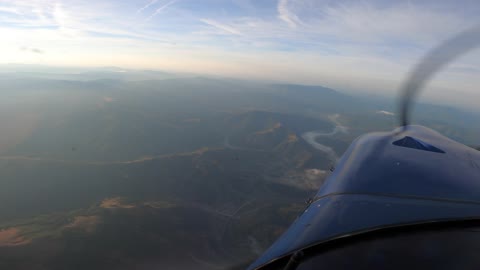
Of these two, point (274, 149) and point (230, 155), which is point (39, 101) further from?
point (274, 149)

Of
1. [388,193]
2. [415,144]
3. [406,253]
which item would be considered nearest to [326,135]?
[415,144]

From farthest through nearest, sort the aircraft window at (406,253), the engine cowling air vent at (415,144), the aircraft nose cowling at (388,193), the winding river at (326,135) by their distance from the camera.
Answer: the winding river at (326,135) → the engine cowling air vent at (415,144) → the aircraft nose cowling at (388,193) → the aircraft window at (406,253)

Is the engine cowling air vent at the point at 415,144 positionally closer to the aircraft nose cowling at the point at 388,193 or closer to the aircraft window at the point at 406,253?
the aircraft nose cowling at the point at 388,193

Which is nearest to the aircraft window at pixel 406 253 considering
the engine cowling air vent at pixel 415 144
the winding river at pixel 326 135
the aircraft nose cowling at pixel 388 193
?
the aircraft nose cowling at pixel 388 193

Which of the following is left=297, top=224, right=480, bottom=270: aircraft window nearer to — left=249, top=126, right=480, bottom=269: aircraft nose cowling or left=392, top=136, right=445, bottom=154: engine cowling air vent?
left=249, top=126, right=480, bottom=269: aircraft nose cowling

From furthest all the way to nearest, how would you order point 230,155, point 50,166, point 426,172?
point 230,155, point 50,166, point 426,172

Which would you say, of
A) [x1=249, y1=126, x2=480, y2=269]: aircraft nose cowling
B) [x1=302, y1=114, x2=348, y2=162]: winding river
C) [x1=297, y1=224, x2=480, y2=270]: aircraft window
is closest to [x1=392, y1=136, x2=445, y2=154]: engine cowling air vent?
[x1=249, y1=126, x2=480, y2=269]: aircraft nose cowling

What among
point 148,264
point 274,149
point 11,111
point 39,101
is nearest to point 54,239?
point 148,264
